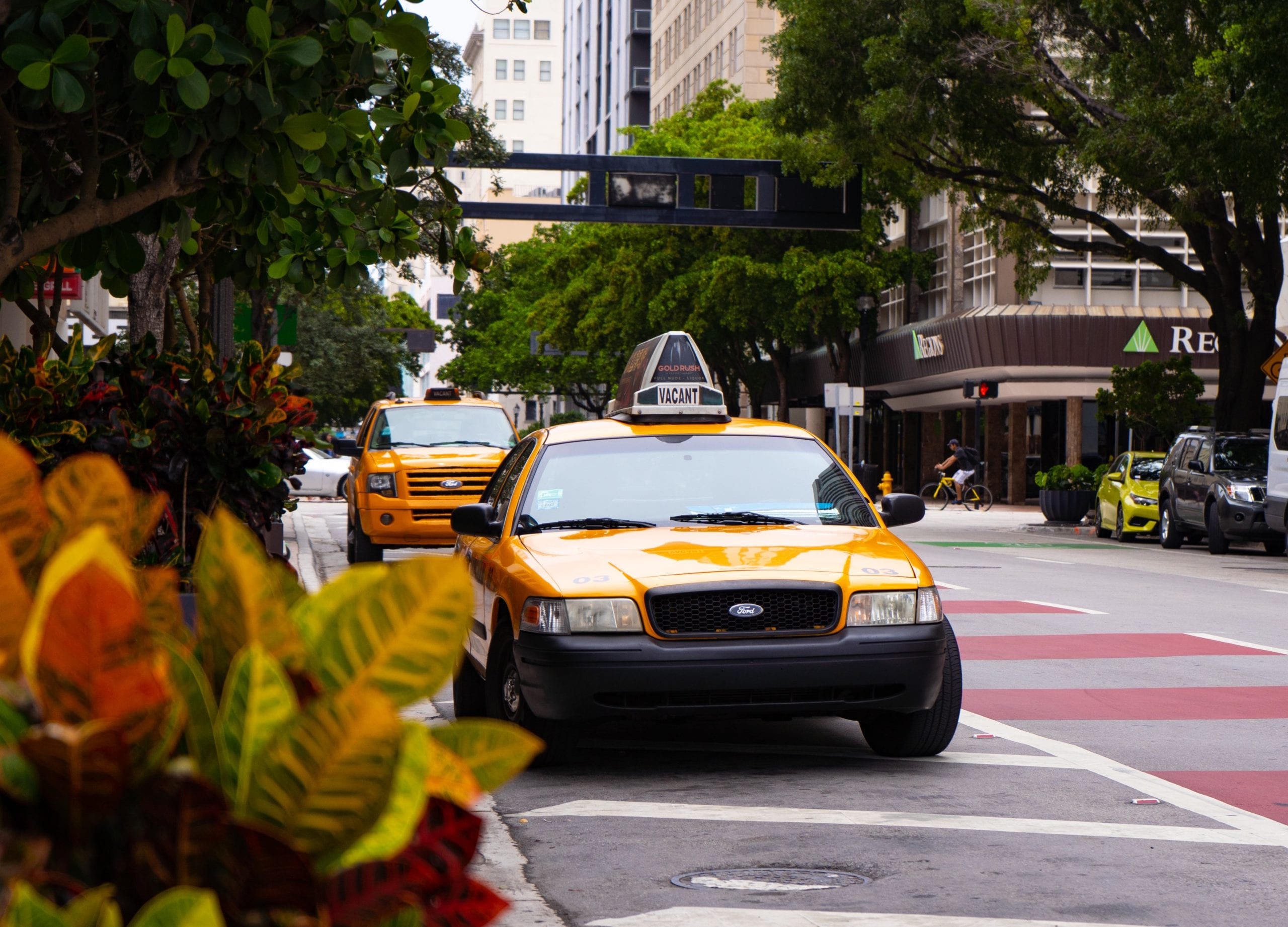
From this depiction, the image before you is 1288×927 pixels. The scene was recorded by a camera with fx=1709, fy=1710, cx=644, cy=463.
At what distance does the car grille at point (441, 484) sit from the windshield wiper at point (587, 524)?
11.4m

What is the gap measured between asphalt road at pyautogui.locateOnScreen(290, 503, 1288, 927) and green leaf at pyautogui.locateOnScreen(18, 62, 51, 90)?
296 centimetres

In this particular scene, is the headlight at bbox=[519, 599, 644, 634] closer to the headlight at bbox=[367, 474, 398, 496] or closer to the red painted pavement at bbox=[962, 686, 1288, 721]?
the red painted pavement at bbox=[962, 686, 1288, 721]

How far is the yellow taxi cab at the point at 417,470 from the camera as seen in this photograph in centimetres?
1955

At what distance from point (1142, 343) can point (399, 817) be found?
4455 centimetres

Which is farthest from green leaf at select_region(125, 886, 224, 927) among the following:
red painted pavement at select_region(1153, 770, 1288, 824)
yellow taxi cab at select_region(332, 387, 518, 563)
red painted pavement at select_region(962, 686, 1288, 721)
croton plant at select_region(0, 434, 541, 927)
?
yellow taxi cab at select_region(332, 387, 518, 563)

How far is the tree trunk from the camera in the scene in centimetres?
1128

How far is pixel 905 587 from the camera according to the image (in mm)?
7289

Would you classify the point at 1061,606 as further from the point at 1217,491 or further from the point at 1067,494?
the point at 1067,494

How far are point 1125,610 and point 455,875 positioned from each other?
15156 mm

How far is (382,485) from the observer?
19641 millimetres

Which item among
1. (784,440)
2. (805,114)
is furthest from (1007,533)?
(784,440)

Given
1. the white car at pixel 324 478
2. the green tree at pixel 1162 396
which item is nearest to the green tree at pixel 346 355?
the white car at pixel 324 478

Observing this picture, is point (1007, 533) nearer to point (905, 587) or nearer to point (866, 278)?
point (866, 278)

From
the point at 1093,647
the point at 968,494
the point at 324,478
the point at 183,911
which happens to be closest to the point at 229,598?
the point at 183,911
